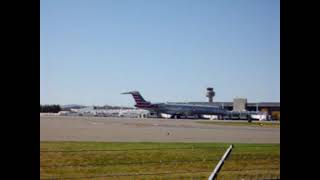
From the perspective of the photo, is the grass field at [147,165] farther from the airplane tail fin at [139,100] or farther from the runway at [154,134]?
the airplane tail fin at [139,100]

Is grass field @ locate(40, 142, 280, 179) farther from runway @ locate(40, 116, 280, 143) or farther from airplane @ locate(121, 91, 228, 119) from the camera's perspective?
airplane @ locate(121, 91, 228, 119)

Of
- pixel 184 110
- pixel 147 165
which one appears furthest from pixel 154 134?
pixel 184 110

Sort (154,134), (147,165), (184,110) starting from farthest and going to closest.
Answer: (184,110), (154,134), (147,165)

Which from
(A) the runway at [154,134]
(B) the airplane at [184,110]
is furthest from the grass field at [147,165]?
(B) the airplane at [184,110]

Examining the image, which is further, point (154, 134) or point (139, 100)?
point (139, 100)

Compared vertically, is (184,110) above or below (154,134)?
above

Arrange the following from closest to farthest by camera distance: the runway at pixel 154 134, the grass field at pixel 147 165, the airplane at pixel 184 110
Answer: the grass field at pixel 147 165, the runway at pixel 154 134, the airplane at pixel 184 110

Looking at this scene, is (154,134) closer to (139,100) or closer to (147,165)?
(147,165)

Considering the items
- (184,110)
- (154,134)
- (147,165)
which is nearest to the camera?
(147,165)
